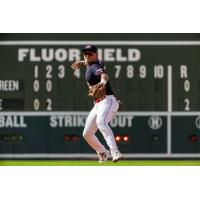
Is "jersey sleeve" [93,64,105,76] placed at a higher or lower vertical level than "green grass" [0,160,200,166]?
higher

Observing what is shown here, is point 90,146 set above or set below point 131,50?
below

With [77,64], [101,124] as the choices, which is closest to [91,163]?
[101,124]

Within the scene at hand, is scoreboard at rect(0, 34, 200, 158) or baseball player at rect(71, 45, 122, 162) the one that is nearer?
baseball player at rect(71, 45, 122, 162)

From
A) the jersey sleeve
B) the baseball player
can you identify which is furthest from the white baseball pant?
the jersey sleeve

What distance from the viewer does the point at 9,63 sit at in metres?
29.7

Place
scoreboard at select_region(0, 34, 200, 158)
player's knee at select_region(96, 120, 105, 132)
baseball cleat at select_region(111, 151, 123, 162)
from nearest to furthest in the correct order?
player's knee at select_region(96, 120, 105, 132), baseball cleat at select_region(111, 151, 123, 162), scoreboard at select_region(0, 34, 200, 158)

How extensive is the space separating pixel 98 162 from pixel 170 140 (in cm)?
149

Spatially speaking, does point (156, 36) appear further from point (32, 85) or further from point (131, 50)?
point (32, 85)

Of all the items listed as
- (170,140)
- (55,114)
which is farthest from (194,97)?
(55,114)

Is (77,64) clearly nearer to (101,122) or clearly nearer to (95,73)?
(95,73)

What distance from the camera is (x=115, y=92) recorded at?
29.6m

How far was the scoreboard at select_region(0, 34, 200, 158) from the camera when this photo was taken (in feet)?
97.2

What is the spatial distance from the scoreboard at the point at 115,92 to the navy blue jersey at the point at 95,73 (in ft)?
0.58

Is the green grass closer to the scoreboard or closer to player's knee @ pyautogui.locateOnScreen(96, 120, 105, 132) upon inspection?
the scoreboard
